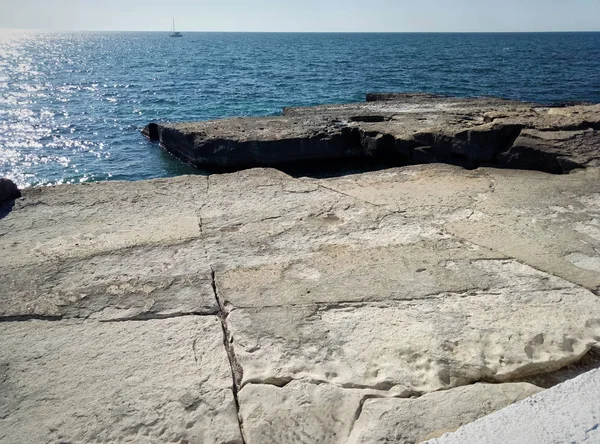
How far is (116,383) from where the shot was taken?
203 centimetres

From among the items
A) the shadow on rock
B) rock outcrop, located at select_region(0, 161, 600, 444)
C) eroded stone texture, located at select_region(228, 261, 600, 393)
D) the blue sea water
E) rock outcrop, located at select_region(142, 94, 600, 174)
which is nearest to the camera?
rock outcrop, located at select_region(0, 161, 600, 444)

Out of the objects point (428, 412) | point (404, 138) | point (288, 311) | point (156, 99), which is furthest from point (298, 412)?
point (156, 99)

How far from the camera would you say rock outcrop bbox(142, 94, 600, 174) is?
5.18m

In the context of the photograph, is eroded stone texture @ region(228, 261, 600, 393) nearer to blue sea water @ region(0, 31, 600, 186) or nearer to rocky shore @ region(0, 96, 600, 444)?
rocky shore @ region(0, 96, 600, 444)

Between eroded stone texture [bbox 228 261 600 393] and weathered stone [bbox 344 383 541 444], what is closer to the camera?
weathered stone [bbox 344 383 541 444]

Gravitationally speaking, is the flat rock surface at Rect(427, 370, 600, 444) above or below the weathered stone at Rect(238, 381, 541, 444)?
above

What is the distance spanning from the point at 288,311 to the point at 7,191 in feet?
10.4

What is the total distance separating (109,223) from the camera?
372 cm

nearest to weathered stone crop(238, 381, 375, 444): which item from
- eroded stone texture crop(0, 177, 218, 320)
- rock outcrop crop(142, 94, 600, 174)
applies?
eroded stone texture crop(0, 177, 218, 320)

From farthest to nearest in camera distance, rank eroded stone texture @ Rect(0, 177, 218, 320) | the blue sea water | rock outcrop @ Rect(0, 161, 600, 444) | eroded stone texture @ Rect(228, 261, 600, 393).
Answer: the blue sea water
eroded stone texture @ Rect(0, 177, 218, 320)
eroded stone texture @ Rect(228, 261, 600, 393)
rock outcrop @ Rect(0, 161, 600, 444)

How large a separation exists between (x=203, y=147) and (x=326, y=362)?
759 centimetres

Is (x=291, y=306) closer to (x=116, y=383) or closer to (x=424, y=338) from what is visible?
(x=424, y=338)

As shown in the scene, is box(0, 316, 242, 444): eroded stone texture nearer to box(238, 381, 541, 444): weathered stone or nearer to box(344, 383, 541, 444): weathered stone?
box(238, 381, 541, 444): weathered stone

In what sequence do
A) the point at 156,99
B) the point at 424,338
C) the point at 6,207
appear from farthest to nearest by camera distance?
the point at 156,99
the point at 6,207
the point at 424,338
